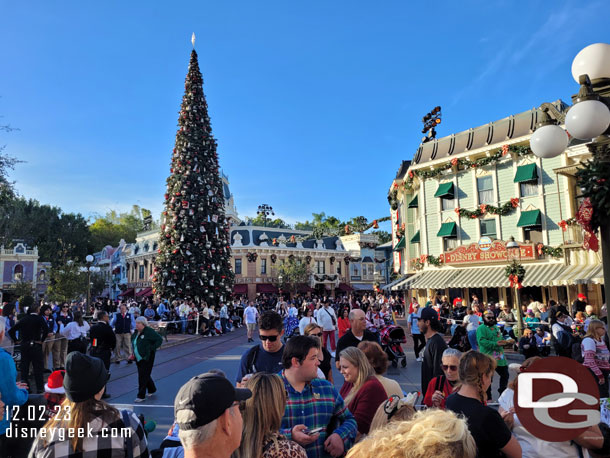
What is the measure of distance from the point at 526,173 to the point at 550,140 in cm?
1903

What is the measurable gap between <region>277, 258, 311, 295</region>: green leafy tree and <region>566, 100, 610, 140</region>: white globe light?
43229 mm

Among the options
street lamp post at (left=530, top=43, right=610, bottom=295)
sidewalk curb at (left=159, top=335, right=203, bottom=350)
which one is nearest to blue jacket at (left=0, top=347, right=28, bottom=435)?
street lamp post at (left=530, top=43, right=610, bottom=295)

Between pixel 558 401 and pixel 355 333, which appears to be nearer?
pixel 558 401

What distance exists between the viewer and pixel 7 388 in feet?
12.6

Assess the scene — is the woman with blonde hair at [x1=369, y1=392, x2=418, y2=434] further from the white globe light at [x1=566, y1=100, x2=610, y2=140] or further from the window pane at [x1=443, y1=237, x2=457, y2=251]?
the window pane at [x1=443, y1=237, x2=457, y2=251]

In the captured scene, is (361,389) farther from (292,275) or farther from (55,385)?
(292,275)

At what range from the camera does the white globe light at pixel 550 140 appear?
424 centimetres

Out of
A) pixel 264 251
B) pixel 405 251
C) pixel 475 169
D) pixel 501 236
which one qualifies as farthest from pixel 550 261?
pixel 264 251

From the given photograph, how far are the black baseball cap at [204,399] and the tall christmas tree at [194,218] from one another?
22540mm

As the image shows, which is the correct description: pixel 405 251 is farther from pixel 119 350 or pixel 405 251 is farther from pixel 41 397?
pixel 41 397

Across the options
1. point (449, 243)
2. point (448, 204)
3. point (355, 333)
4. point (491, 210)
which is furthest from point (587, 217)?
point (448, 204)

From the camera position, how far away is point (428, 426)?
1443 mm

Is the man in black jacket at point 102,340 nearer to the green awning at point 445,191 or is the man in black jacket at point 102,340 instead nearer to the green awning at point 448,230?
the green awning at point 448,230

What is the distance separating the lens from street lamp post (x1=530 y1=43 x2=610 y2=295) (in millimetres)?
3422
